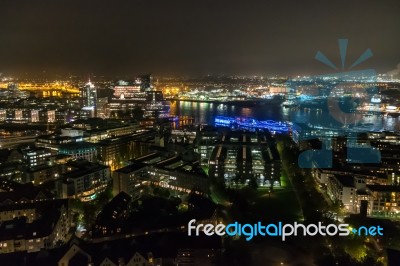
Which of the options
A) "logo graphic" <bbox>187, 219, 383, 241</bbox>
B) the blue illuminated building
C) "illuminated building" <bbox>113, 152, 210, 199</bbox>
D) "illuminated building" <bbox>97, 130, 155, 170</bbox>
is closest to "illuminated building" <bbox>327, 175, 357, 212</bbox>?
"logo graphic" <bbox>187, 219, 383, 241</bbox>

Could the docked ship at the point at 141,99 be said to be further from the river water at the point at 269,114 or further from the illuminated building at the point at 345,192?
the illuminated building at the point at 345,192

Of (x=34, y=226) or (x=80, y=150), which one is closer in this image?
(x=34, y=226)

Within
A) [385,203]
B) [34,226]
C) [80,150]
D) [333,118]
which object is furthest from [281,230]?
[333,118]

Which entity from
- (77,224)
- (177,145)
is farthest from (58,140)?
(77,224)

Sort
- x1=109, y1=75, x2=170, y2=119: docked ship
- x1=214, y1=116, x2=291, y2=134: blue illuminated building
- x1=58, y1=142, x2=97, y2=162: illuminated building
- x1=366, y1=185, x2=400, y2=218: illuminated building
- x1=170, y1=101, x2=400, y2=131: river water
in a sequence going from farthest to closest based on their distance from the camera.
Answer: x1=109, y1=75, x2=170, y2=119: docked ship
x1=170, y1=101, x2=400, y2=131: river water
x1=214, y1=116, x2=291, y2=134: blue illuminated building
x1=58, y1=142, x2=97, y2=162: illuminated building
x1=366, y1=185, x2=400, y2=218: illuminated building

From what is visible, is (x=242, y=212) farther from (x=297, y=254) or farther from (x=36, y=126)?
(x=36, y=126)

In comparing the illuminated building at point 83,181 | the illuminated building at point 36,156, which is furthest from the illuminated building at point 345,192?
the illuminated building at point 36,156

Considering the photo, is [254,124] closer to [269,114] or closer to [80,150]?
[269,114]

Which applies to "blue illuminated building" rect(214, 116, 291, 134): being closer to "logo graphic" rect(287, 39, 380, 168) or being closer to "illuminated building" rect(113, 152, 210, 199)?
"logo graphic" rect(287, 39, 380, 168)
